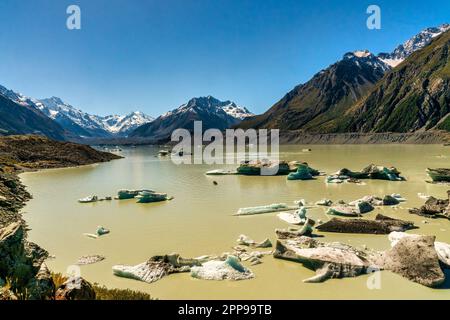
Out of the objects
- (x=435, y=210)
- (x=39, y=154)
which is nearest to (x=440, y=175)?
(x=435, y=210)

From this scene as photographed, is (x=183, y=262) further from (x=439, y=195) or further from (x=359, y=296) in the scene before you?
(x=439, y=195)

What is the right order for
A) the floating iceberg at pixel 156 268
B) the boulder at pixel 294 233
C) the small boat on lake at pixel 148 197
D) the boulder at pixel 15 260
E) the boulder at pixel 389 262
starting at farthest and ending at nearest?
1. the small boat on lake at pixel 148 197
2. the boulder at pixel 294 233
3. the floating iceberg at pixel 156 268
4. the boulder at pixel 389 262
5. the boulder at pixel 15 260

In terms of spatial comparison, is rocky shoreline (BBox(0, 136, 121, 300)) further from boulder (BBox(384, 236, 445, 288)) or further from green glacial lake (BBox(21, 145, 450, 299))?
boulder (BBox(384, 236, 445, 288))

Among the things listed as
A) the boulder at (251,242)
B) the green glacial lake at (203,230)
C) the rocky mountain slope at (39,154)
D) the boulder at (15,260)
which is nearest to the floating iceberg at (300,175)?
the green glacial lake at (203,230)

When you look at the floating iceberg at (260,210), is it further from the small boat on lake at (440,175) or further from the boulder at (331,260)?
the small boat on lake at (440,175)

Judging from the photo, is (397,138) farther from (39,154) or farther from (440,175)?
(39,154)
